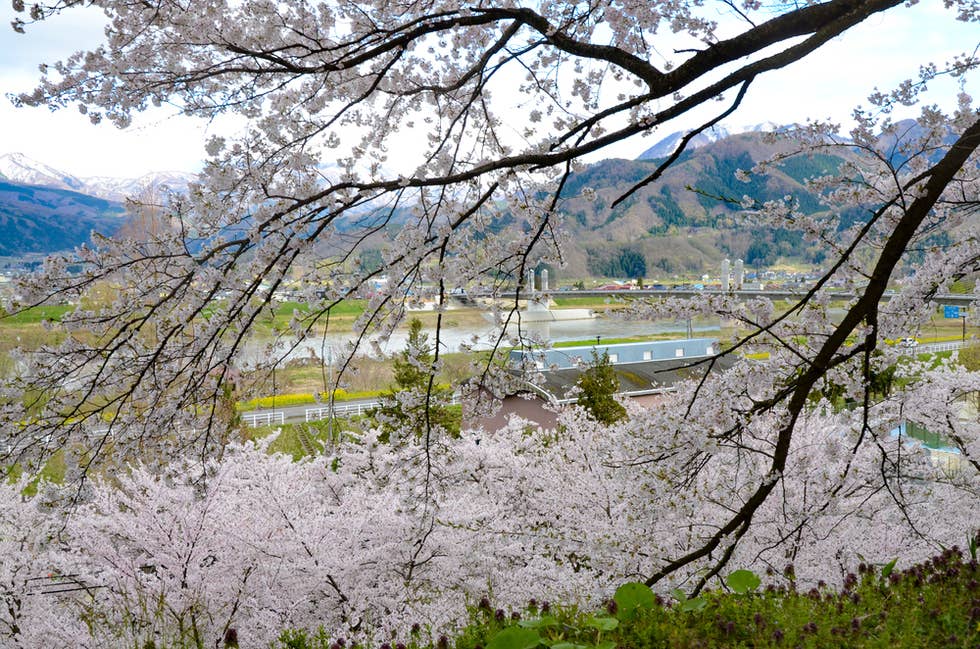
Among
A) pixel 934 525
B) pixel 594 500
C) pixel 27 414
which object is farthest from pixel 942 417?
pixel 27 414

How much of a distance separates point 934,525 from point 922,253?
4.42 metres

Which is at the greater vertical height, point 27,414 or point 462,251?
point 462,251

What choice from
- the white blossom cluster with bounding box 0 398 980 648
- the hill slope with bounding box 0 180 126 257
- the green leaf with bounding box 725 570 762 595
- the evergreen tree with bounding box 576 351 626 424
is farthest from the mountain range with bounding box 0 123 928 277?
the green leaf with bounding box 725 570 762 595

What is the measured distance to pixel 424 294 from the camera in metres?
2.06

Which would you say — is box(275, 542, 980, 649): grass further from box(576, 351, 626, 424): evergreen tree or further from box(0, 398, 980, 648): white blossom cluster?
box(576, 351, 626, 424): evergreen tree

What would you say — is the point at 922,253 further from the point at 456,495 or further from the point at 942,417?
the point at 456,495

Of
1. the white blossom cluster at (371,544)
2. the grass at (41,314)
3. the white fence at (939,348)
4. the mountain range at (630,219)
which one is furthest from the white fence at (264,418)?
the grass at (41,314)

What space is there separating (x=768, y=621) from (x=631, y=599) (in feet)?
1.30

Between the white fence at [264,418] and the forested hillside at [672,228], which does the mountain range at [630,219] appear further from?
the white fence at [264,418]

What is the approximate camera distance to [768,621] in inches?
74.4

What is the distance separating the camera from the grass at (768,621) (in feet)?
5.62

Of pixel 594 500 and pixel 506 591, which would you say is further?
pixel 594 500

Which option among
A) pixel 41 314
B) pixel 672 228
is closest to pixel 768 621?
pixel 41 314

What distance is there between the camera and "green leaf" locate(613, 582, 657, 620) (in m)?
1.93
